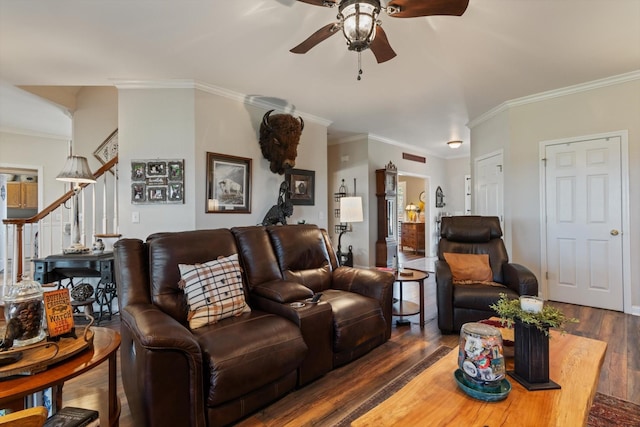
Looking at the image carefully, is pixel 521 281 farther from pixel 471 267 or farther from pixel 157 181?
pixel 157 181

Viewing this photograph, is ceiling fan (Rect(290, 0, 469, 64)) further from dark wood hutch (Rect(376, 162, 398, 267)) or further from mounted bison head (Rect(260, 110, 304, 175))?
dark wood hutch (Rect(376, 162, 398, 267))

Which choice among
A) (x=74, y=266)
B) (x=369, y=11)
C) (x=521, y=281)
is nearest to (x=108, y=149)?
(x=74, y=266)

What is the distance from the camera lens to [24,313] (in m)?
1.22

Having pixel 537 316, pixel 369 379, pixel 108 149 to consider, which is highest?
pixel 108 149

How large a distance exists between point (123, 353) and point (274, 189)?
2.81 metres

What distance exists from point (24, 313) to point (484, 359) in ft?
5.91

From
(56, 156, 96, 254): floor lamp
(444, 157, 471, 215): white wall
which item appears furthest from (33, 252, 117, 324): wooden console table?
(444, 157, 471, 215): white wall

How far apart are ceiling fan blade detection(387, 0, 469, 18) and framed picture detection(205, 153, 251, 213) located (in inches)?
103

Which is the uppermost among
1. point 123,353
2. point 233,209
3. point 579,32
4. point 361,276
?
point 579,32

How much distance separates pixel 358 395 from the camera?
1.95 meters

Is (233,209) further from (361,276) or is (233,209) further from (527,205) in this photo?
(527,205)

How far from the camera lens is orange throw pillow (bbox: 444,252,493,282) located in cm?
310

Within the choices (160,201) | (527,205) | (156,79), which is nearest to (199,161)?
(160,201)

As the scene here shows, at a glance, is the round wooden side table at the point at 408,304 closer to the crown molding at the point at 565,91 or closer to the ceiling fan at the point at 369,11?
the ceiling fan at the point at 369,11
